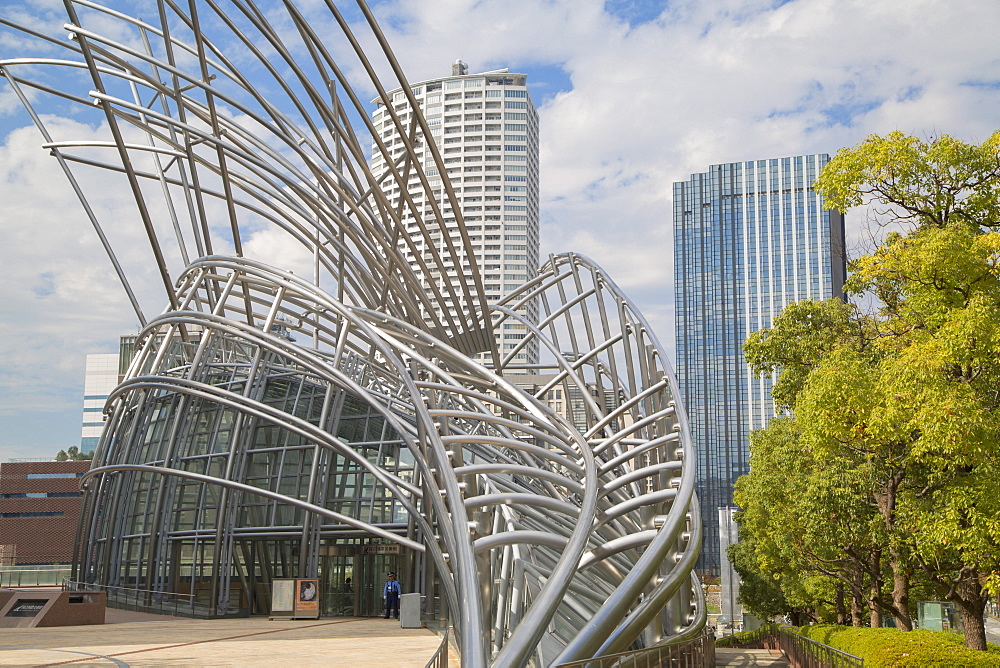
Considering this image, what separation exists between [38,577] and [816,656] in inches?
1391

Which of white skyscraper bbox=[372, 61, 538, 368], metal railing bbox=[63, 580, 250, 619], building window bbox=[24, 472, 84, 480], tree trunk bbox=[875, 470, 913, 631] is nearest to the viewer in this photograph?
tree trunk bbox=[875, 470, 913, 631]

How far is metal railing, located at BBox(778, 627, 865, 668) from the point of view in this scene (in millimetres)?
18688

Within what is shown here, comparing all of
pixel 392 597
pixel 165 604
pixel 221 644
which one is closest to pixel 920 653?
pixel 221 644

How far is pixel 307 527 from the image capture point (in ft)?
103

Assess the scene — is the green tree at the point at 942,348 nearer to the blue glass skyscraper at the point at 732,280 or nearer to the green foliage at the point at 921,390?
the green foliage at the point at 921,390

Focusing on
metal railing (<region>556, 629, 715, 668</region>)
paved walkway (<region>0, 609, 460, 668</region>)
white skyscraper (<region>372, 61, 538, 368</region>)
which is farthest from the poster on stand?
white skyscraper (<region>372, 61, 538, 368</region>)

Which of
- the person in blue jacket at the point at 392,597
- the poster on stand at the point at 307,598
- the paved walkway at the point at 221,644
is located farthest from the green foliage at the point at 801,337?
the poster on stand at the point at 307,598

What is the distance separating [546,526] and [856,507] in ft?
22.4

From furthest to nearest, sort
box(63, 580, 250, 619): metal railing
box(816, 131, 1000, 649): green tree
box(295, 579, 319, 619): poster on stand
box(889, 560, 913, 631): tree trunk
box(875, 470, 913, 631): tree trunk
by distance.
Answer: box(63, 580, 250, 619): metal railing
box(295, 579, 319, 619): poster on stand
box(889, 560, 913, 631): tree trunk
box(875, 470, 913, 631): tree trunk
box(816, 131, 1000, 649): green tree

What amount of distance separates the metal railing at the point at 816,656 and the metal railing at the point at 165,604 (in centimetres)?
1796

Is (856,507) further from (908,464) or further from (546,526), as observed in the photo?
(546,526)

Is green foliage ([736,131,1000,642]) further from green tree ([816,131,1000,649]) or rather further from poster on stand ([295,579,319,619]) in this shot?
poster on stand ([295,579,319,619])

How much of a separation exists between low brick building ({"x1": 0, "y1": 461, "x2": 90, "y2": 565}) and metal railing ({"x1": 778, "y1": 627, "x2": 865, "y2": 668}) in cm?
5565

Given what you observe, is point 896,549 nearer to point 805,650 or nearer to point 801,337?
point 801,337
